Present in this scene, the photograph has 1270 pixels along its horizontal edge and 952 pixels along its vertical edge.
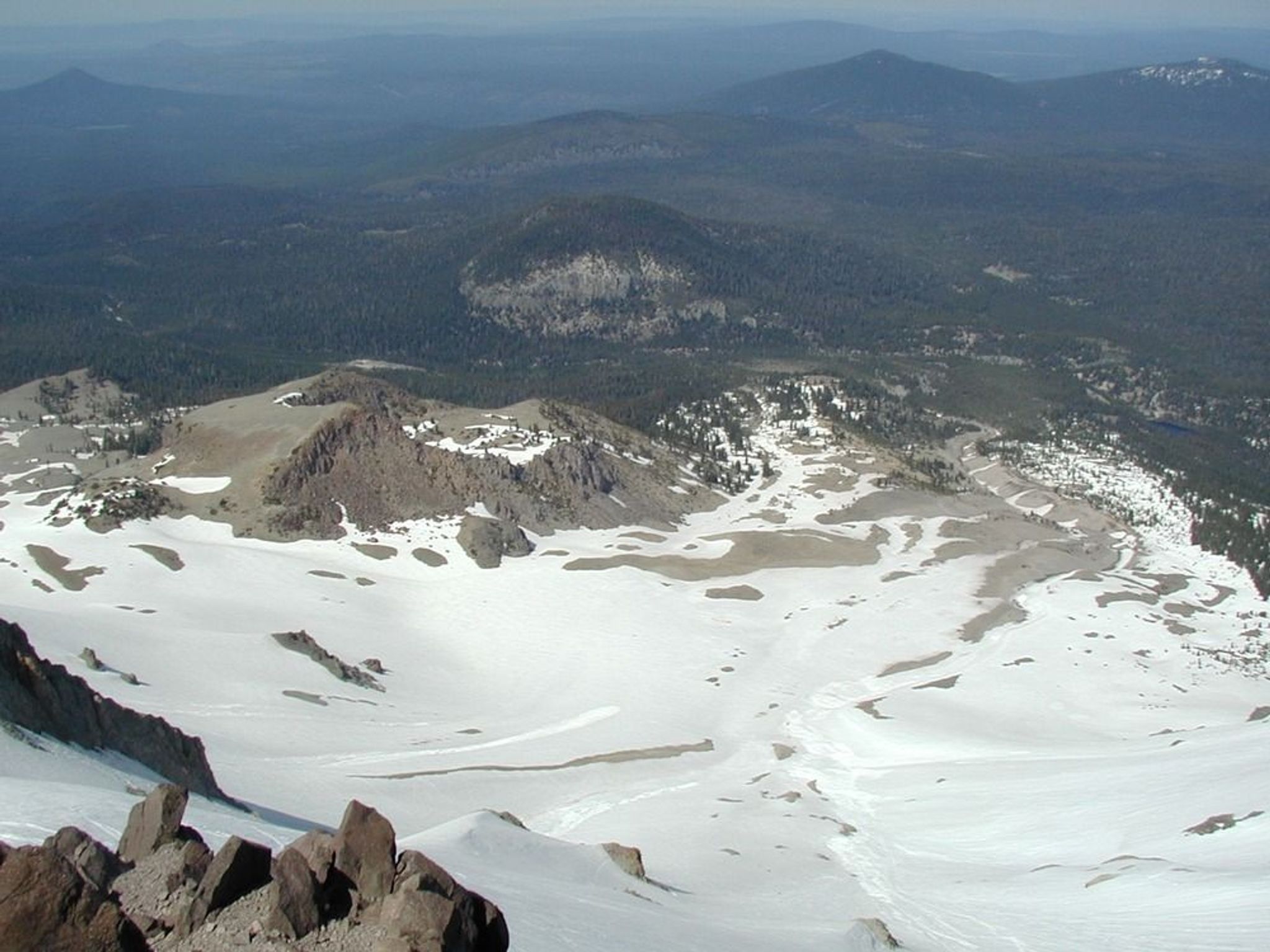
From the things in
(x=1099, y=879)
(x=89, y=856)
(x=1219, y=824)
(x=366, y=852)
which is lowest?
(x=1219, y=824)

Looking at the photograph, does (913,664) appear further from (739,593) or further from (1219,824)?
(1219,824)

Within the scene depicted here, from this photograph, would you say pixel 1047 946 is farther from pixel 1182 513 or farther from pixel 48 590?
pixel 1182 513

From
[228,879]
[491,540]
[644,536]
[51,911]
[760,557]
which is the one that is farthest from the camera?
[644,536]

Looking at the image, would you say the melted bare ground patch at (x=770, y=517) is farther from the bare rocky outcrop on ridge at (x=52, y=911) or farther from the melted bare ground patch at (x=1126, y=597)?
the bare rocky outcrop on ridge at (x=52, y=911)

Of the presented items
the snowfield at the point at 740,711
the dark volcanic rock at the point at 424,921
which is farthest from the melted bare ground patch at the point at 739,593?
the dark volcanic rock at the point at 424,921

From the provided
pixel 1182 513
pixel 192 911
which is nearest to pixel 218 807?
pixel 192 911

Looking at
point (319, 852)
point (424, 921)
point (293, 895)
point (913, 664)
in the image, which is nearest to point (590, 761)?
point (913, 664)

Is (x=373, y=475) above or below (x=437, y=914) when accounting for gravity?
below
